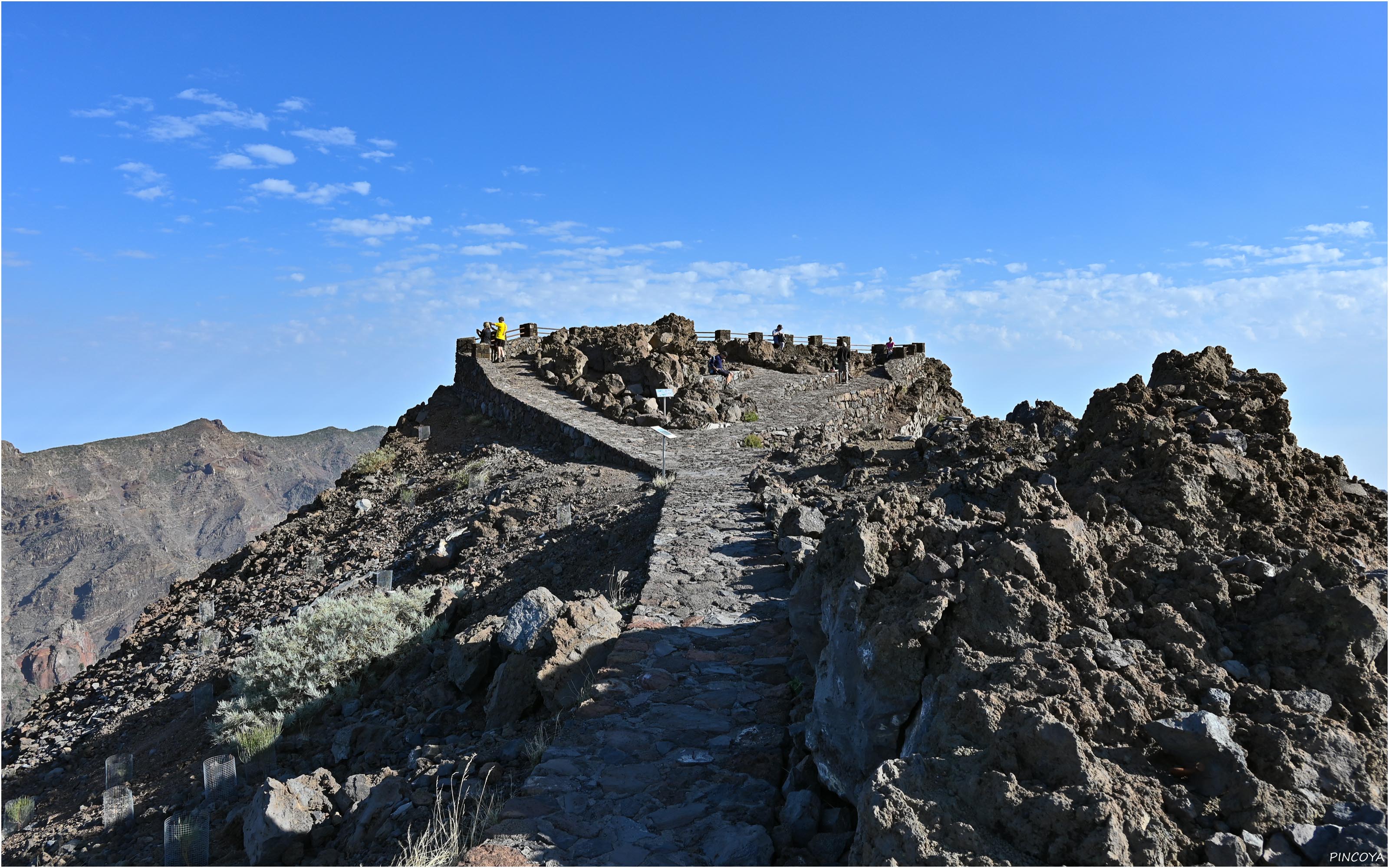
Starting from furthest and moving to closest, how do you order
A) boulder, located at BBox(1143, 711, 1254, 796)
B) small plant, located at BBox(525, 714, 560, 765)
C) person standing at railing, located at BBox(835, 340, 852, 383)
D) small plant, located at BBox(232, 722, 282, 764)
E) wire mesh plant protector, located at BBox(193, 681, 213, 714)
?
1. person standing at railing, located at BBox(835, 340, 852, 383)
2. wire mesh plant protector, located at BBox(193, 681, 213, 714)
3. small plant, located at BBox(232, 722, 282, 764)
4. small plant, located at BBox(525, 714, 560, 765)
5. boulder, located at BBox(1143, 711, 1254, 796)

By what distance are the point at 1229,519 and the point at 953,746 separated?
6.62 ft

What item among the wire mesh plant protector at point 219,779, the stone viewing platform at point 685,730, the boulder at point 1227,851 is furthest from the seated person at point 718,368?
the boulder at point 1227,851

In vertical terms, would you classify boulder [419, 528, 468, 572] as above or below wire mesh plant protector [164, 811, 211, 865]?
above

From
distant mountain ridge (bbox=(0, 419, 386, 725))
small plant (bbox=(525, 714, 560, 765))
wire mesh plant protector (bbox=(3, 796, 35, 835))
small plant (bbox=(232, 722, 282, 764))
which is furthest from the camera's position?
distant mountain ridge (bbox=(0, 419, 386, 725))

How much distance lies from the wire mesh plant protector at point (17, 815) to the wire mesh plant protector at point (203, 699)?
4.85 ft

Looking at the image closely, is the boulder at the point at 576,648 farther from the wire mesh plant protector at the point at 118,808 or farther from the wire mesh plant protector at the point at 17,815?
the wire mesh plant protector at the point at 17,815

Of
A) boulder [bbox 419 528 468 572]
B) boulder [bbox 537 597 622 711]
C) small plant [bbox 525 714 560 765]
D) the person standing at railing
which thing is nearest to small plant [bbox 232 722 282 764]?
boulder [bbox 537 597 622 711]

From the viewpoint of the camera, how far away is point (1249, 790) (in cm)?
283

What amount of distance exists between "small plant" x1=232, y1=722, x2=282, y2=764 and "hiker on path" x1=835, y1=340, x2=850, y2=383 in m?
20.7

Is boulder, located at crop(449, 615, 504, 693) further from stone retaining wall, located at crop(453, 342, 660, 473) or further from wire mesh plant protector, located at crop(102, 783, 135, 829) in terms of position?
stone retaining wall, located at crop(453, 342, 660, 473)

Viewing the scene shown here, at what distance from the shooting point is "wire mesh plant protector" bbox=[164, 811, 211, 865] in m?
5.50

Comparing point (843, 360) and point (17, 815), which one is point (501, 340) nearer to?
point (843, 360)

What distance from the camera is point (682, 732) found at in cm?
497

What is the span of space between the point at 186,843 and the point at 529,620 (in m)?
2.48
